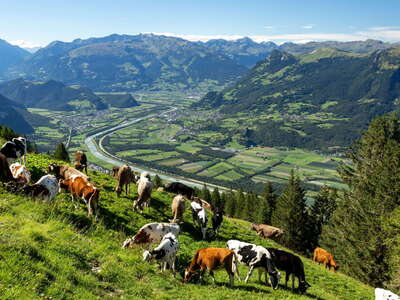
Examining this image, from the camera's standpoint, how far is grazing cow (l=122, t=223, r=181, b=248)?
17656 millimetres

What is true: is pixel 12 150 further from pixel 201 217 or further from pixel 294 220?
pixel 294 220

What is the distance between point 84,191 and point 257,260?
482 inches

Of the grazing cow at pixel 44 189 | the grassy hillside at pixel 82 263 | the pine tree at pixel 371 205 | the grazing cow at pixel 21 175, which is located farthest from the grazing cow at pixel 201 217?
the pine tree at pixel 371 205

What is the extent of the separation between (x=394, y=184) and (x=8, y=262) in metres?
39.4

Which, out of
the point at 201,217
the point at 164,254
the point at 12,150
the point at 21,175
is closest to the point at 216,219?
the point at 201,217

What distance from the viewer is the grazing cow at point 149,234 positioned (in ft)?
57.9

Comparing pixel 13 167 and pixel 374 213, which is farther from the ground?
pixel 13 167

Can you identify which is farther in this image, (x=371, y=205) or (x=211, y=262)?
(x=371, y=205)

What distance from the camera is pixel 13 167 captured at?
2064cm

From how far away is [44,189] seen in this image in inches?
716

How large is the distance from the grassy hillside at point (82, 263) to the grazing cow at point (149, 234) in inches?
32.5

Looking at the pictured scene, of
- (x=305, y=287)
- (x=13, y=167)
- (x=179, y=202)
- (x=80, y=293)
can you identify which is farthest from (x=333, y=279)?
Result: (x=13, y=167)

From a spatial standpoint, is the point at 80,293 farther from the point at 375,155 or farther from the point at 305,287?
the point at 375,155

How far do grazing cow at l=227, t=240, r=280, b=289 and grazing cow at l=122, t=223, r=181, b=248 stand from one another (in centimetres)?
466
